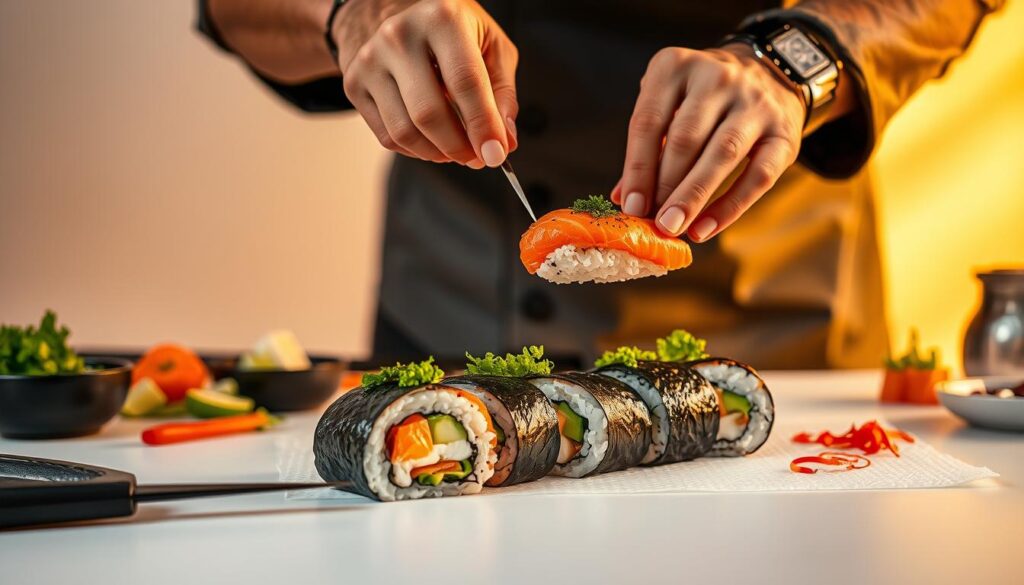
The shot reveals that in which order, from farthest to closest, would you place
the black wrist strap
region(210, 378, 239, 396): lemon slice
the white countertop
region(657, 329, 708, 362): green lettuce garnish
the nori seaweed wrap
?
region(210, 378, 239, 396): lemon slice
the black wrist strap
region(657, 329, 708, 362): green lettuce garnish
the nori seaweed wrap
the white countertop

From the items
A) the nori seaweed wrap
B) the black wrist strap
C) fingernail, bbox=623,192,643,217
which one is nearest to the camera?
the nori seaweed wrap

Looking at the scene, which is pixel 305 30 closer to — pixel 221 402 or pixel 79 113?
pixel 221 402

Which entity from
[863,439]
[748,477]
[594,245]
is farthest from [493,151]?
[863,439]

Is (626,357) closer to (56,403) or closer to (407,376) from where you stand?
(407,376)

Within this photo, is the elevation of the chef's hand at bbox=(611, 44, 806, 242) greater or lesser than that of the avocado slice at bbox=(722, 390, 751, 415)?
greater

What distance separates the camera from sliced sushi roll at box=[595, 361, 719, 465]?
1831 mm

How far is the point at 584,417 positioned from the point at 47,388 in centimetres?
104

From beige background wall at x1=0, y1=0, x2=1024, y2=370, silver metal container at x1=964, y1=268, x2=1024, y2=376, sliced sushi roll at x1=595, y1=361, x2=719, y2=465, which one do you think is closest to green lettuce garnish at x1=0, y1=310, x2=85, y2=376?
Result: sliced sushi roll at x1=595, y1=361, x2=719, y2=465

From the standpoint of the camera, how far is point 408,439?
5.15ft

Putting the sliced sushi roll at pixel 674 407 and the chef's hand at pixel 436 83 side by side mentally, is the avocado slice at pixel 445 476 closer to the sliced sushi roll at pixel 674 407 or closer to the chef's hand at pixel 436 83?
the sliced sushi roll at pixel 674 407

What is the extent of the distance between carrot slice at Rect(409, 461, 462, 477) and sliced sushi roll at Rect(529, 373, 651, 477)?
20 centimetres

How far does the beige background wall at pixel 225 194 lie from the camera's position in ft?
17.0

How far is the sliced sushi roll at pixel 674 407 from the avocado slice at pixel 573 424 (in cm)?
14

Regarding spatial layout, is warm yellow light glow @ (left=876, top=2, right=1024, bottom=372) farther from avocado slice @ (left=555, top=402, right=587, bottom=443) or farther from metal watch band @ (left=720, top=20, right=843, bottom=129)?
avocado slice @ (left=555, top=402, right=587, bottom=443)
